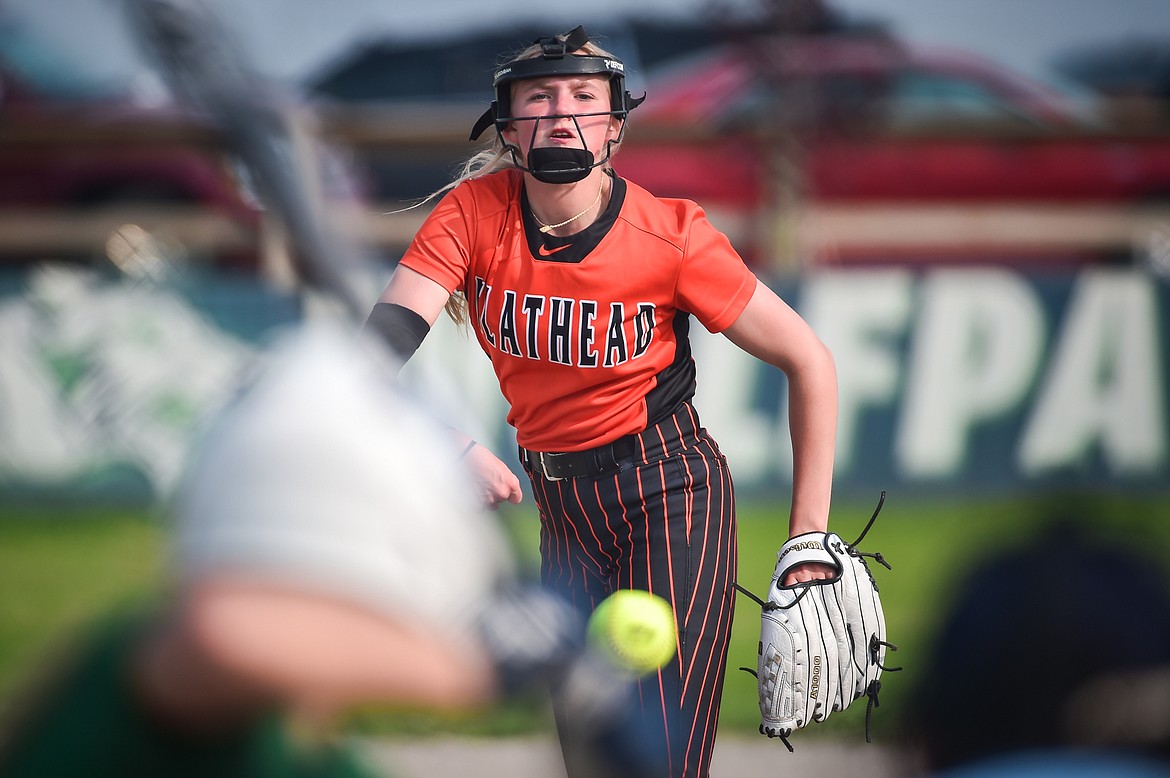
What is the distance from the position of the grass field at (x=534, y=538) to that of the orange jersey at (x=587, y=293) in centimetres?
148

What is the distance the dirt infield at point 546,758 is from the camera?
13.5ft

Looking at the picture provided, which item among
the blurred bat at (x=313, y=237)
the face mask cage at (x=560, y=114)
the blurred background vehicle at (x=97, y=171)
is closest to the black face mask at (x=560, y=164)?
the face mask cage at (x=560, y=114)

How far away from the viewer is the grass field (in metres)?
4.58

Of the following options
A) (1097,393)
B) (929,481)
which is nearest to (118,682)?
(929,481)

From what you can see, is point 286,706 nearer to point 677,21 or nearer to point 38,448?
point 38,448

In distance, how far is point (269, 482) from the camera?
935 mm

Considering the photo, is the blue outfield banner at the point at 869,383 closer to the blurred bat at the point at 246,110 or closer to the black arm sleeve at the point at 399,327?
the black arm sleeve at the point at 399,327

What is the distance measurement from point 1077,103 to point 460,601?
30.8ft

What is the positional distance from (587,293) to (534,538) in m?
1.92

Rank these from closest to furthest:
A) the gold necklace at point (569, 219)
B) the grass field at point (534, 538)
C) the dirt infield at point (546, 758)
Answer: the gold necklace at point (569, 219)
the dirt infield at point (546, 758)
the grass field at point (534, 538)

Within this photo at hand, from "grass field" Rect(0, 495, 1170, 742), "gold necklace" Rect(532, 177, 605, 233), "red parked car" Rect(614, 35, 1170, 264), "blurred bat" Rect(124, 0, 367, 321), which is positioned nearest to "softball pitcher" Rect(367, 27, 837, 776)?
"gold necklace" Rect(532, 177, 605, 233)

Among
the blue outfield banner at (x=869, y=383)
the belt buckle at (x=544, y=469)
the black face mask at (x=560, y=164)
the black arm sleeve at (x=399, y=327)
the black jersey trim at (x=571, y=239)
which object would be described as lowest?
the blue outfield banner at (x=869, y=383)

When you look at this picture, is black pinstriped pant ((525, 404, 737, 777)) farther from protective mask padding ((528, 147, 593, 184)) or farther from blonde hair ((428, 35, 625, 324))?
protective mask padding ((528, 147, 593, 184))

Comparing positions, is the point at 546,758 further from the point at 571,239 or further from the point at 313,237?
the point at 313,237
